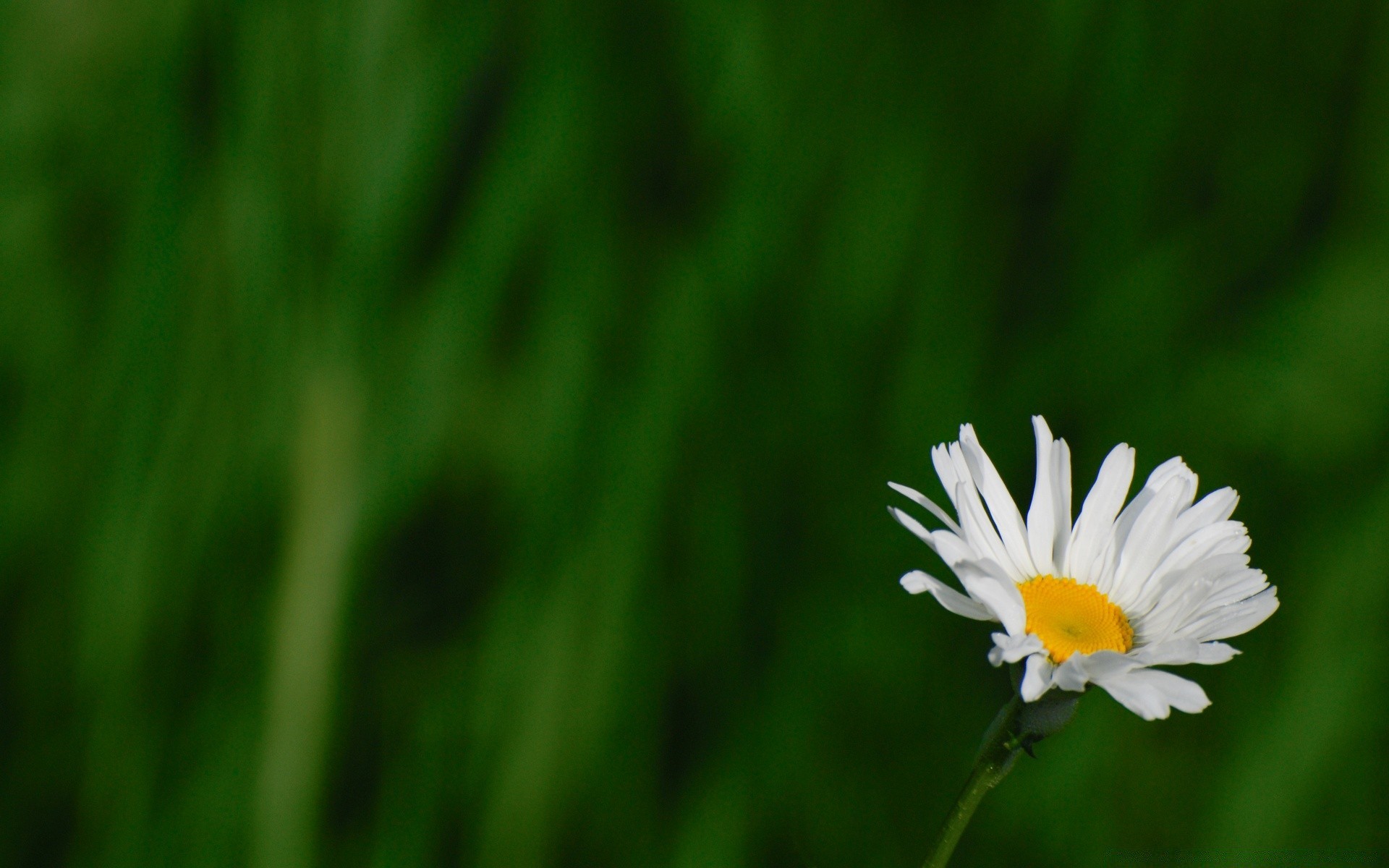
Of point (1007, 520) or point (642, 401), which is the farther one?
point (642, 401)

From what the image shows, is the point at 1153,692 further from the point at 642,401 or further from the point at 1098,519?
the point at 642,401

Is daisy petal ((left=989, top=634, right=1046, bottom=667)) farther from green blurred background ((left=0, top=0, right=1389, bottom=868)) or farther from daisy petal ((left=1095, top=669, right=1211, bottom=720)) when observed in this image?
green blurred background ((left=0, top=0, right=1389, bottom=868))

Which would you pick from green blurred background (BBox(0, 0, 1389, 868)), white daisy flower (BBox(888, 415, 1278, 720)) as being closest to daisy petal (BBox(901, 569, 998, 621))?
white daisy flower (BBox(888, 415, 1278, 720))

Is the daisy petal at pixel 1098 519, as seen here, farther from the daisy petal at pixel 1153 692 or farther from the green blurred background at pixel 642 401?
the green blurred background at pixel 642 401

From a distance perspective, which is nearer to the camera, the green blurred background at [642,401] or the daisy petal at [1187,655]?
the daisy petal at [1187,655]

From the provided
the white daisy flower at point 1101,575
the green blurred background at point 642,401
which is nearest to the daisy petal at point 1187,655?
the white daisy flower at point 1101,575

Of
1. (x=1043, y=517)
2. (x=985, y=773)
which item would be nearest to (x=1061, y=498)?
(x=1043, y=517)
